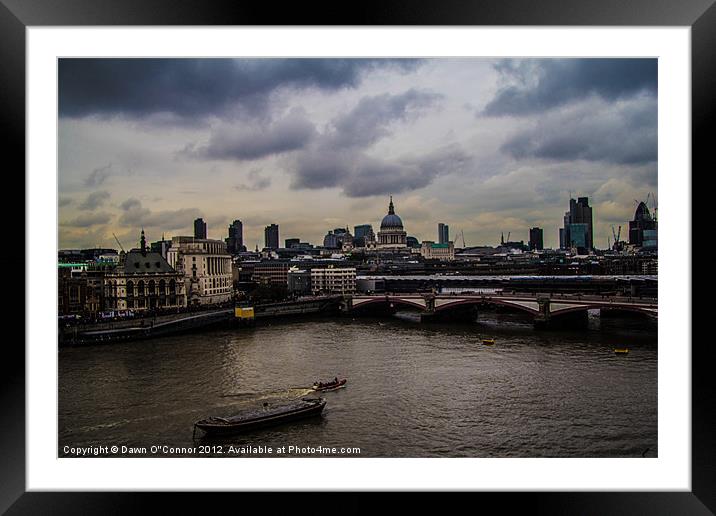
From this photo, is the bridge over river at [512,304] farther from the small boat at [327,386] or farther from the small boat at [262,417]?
the small boat at [262,417]

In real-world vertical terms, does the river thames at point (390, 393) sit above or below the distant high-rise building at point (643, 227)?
below

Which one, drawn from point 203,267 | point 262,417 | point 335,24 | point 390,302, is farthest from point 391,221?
point 335,24

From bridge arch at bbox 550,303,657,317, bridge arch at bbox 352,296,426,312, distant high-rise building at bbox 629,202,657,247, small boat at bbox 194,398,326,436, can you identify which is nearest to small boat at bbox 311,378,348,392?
small boat at bbox 194,398,326,436

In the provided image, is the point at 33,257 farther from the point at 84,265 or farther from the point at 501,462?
the point at 501,462

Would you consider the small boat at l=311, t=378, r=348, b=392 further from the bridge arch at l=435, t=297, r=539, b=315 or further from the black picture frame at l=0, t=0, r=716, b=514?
the bridge arch at l=435, t=297, r=539, b=315

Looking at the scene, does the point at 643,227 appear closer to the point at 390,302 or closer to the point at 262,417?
the point at 262,417

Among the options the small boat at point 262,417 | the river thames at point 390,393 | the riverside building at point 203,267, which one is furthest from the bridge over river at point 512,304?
the small boat at point 262,417

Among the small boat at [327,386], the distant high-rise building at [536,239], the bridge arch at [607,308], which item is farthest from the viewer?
the bridge arch at [607,308]
